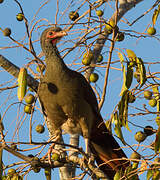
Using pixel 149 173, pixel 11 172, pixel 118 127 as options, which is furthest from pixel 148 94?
pixel 11 172

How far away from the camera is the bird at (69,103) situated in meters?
4.47

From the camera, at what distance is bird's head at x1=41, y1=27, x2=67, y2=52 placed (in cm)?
473

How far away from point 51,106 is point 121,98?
58.8 inches

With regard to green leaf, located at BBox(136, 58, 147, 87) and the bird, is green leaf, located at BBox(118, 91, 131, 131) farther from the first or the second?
the bird

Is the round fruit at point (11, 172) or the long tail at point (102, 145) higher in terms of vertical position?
the long tail at point (102, 145)

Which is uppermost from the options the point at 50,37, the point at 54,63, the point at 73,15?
the point at 73,15

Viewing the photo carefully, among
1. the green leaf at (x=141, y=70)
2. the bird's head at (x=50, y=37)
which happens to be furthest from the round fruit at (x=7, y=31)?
the green leaf at (x=141, y=70)

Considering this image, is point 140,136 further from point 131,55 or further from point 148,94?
point 131,55

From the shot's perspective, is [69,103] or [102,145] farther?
[102,145]

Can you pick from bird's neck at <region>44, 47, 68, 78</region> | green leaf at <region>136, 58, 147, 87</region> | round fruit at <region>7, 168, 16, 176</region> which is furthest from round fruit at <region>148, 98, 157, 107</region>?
round fruit at <region>7, 168, 16, 176</region>

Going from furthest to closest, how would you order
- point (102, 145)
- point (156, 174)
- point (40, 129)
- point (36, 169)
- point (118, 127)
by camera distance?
point (102, 145) → point (40, 129) → point (36, 169) → point (118, 127) → point (156, 174)

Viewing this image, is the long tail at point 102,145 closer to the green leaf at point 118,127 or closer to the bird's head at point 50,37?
the bird's head at point 50,37

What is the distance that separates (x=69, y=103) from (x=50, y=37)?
0.95m

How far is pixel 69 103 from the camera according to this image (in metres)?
4.48
